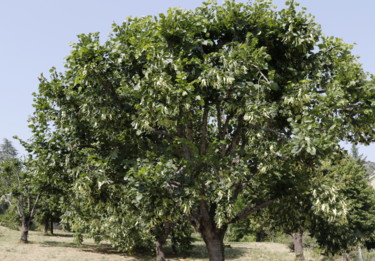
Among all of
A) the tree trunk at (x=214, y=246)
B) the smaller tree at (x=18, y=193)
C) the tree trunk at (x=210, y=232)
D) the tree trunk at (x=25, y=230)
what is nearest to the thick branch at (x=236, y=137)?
the tree trunk at (x=210, y=232)

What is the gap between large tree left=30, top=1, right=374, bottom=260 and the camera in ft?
32.8

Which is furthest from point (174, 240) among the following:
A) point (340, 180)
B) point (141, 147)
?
point (141, 147)

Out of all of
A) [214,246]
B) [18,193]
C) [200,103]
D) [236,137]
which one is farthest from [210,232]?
[18,193]

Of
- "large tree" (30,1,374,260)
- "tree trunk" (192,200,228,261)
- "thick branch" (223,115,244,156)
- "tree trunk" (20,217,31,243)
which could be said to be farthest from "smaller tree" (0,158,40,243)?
"thick branch" (223,115,244,156)

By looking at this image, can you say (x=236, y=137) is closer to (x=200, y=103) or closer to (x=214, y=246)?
(x=200, y=103)

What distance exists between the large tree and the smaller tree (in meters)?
26.5

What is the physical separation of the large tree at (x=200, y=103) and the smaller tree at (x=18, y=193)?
26.5m

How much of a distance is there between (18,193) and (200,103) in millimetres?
33049

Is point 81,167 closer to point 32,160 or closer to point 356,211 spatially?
point 32,160

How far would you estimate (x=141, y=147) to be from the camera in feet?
42.2

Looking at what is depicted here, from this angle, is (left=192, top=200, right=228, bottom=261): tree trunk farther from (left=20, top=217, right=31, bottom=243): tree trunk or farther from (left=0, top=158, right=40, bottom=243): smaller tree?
(left=20, top=217, right=31, bottom=243): tree trunk

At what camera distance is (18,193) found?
36.2 m

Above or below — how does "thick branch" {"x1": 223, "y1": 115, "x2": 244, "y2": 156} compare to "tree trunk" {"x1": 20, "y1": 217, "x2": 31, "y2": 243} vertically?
above

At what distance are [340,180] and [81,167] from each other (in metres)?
28.2
